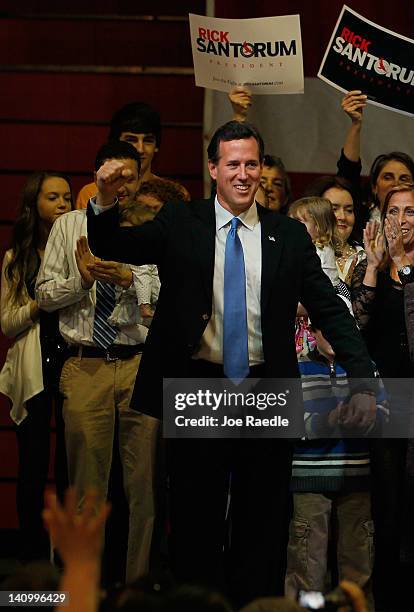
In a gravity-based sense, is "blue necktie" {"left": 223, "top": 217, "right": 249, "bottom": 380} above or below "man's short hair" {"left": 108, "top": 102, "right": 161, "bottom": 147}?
below

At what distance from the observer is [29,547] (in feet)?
15.3

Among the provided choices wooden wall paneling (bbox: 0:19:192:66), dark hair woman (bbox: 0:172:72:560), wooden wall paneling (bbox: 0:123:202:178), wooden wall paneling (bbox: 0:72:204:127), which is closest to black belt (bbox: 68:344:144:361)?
dark hair woman (bbox: 0:172:72:560)

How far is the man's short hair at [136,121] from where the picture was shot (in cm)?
504

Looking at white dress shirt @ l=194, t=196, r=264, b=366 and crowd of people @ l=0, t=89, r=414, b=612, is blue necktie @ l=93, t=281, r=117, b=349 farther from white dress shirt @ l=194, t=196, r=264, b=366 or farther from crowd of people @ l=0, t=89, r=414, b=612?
white dress shirt @ l=194, t=196, r=264, b=366

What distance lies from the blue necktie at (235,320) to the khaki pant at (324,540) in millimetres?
887

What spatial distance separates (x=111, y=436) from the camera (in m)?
4.41

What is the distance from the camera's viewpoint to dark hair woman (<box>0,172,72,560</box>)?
4.68 m

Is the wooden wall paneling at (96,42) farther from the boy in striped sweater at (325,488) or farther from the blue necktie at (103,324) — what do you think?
the boy in striped sweater at (325,488)

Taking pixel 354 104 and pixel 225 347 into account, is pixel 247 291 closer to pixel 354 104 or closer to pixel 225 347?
pixel 225 347

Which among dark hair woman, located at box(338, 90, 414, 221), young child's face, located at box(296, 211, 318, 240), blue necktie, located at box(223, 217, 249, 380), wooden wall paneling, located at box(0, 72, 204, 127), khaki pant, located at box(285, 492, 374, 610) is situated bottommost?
khaki pant, located at box(285, 492, 374, 610)

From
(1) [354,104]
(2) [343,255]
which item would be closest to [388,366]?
(2) [343,255]

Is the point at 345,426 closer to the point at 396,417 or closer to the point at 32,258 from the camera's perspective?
the point at 396,417

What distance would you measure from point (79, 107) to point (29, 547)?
238 centimetres

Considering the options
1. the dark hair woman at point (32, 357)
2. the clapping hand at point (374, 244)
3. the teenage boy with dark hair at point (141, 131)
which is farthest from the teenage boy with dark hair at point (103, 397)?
the clapping hand at point (374, 244)
